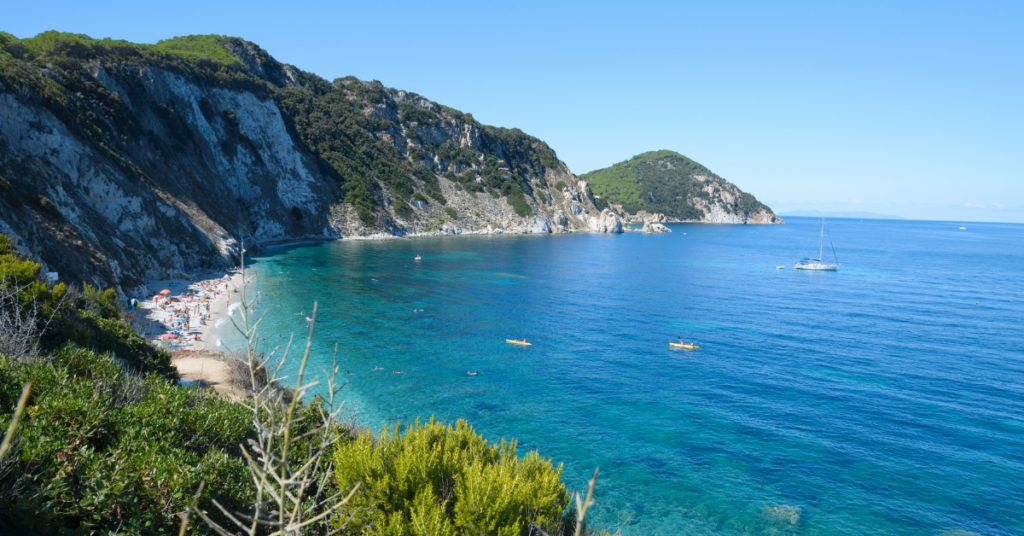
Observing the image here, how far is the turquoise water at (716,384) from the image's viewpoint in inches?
842

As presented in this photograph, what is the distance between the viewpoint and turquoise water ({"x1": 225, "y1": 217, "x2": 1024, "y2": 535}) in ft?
70.2

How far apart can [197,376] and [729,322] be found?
44.1 metres

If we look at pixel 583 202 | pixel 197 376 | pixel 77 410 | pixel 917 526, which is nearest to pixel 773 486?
pixel 917 526

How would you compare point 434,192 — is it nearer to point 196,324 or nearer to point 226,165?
point 226,165

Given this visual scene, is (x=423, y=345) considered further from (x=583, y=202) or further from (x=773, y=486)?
(x=583, y=202)

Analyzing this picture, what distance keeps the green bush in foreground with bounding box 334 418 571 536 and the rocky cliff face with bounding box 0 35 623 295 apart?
34.2 metres

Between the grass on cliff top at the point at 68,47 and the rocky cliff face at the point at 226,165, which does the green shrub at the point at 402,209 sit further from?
the grass on cliff top at the point at 68,47

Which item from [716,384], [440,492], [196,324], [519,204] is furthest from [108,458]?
[519,204]

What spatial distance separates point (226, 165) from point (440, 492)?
307 ft

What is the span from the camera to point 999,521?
1986 cm

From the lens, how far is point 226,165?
89.3m

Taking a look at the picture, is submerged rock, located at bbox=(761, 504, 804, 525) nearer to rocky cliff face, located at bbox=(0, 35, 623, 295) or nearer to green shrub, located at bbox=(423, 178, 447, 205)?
rocky cliff face, located at bbox=(0, 35, 623, 295)

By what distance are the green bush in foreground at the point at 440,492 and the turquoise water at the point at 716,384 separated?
9217mm

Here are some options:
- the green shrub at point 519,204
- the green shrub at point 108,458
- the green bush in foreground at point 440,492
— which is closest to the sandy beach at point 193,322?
the green shrub at point 108,458
